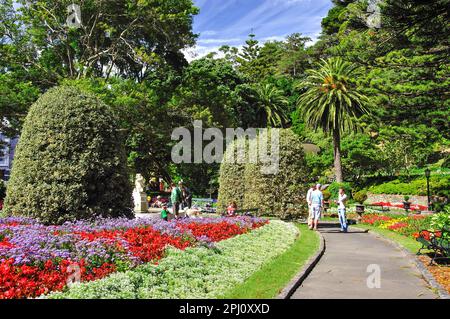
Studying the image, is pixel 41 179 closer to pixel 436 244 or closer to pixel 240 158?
pixel 436 244

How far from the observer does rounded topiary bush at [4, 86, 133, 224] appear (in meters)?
10.8

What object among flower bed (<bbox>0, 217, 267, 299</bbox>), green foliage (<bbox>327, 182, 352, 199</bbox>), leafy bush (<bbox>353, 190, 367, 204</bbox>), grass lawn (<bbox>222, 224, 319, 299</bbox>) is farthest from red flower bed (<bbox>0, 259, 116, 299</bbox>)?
green foliage (<bbox>327, 182, 352, 199</bbox>)

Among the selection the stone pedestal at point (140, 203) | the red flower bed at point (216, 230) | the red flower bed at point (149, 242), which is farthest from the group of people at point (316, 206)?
the stone pedestal at point (140, 203)

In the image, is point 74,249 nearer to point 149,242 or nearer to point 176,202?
point 149,242

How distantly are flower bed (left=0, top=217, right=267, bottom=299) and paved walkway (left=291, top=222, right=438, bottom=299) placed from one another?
279cm

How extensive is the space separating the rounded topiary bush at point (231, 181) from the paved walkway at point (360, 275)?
277 inches

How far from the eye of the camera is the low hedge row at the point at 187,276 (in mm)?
6114

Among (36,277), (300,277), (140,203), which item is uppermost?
(36,277)

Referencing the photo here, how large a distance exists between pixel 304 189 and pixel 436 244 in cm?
942

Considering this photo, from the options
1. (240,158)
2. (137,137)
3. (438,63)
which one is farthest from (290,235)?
(137,137)

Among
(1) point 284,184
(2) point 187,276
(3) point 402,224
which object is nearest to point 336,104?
(1) point 284,184

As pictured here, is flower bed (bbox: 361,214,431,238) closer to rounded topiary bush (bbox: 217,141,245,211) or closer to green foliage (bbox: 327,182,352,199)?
rounded topiary bush (bbox: 217,141,245,211)

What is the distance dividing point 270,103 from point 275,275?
158 feet

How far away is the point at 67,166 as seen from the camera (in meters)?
10.9
